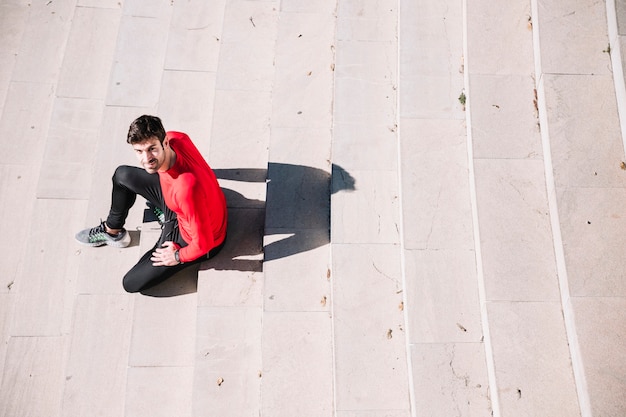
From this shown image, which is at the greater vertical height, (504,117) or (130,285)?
(504,117)

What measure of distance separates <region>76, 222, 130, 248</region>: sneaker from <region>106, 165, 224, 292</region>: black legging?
41cm

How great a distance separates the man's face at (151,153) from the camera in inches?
146

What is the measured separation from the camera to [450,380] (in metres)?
4.27

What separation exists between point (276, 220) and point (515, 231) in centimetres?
246

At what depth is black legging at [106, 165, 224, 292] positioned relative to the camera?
468 centimetres

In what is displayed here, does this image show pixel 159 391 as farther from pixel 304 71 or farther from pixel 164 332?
pixel 304 71

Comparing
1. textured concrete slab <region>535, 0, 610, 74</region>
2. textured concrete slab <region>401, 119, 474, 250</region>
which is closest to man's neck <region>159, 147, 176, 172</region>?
textured concrete slab <region>401, 119, 474, 250</region>

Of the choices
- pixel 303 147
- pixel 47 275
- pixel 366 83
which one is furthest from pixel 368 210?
pixel 47 275

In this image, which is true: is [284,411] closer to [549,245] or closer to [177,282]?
[177,282]

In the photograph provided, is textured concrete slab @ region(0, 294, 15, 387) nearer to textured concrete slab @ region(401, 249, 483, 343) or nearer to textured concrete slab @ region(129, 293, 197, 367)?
textured concrete slab @ region(129, 293, 197, 367)

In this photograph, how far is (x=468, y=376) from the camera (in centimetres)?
429

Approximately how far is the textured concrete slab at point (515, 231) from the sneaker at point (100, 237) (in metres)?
3.85

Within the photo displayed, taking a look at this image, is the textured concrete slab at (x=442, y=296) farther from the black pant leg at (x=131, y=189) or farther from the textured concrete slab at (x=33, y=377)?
the textured concrete slab at (x=33, y=377)

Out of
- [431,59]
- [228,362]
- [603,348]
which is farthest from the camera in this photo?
[431,59]
